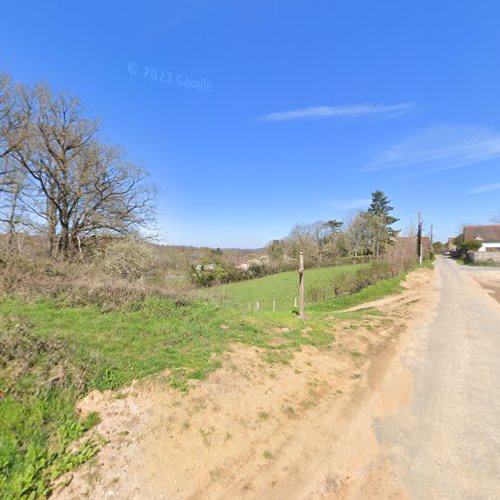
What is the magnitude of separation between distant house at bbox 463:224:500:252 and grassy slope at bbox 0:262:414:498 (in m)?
54.1

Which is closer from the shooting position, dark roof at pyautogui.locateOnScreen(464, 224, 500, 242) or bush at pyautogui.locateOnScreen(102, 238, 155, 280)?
bush at pyautogui.locateOnScreen(102, 238, 155, 280)

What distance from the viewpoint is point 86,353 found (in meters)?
4.34

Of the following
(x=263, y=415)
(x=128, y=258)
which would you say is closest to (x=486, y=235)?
(x=128, y=258)

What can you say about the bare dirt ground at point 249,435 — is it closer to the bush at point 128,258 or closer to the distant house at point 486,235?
the bush at point 128,258

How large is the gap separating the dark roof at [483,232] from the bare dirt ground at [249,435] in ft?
188

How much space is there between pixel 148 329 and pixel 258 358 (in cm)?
265

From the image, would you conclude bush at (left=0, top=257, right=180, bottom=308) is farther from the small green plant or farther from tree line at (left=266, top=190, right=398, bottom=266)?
tree line at (left=266, top=190, right=398, bottom=266)

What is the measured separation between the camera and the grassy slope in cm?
270

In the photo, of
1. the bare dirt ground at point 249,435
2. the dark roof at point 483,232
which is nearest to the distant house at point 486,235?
the dark roof at point 483,232

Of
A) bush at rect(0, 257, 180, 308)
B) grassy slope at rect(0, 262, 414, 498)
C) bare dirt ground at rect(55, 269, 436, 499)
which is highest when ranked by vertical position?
bush at rect(0, 257, 180, 308)

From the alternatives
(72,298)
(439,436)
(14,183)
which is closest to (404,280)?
(439,436)

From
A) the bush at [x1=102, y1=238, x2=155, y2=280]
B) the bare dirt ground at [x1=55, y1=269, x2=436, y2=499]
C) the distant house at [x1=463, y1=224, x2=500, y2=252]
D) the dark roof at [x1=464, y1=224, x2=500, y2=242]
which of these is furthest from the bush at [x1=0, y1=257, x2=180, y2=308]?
the dark roof at [x1=464, y1=224, x2=500, y2=242]

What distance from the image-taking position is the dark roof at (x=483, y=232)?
4603 cm

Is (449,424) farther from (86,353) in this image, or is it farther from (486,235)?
(486,235)
